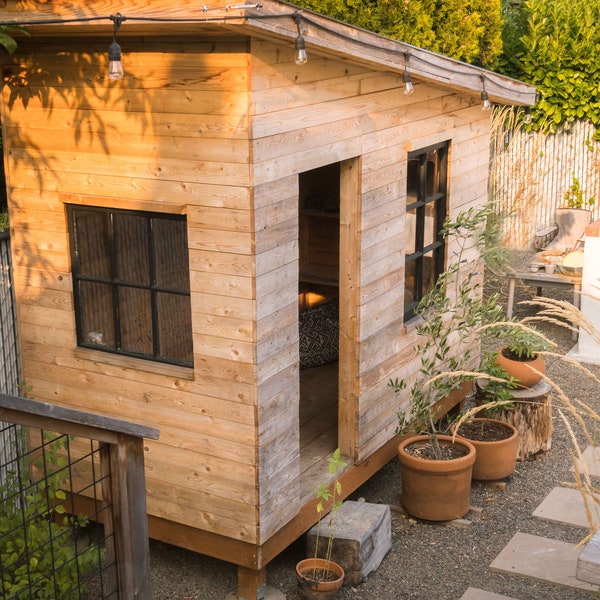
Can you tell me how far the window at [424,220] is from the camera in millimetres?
6773

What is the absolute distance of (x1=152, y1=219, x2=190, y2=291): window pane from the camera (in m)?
5.11

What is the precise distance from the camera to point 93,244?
5.43 m

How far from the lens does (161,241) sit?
5.18 meters

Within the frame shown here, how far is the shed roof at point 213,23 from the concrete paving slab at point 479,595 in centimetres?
308

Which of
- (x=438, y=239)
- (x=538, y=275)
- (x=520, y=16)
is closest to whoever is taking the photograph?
(x=438, y=239)

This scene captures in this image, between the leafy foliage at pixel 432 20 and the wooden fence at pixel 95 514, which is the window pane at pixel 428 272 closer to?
the wooden fence at pixel 95 514

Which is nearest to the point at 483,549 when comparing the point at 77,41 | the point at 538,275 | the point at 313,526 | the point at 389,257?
the point at 313,526

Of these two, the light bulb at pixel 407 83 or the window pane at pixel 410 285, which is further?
the window pane at pixel 410 285

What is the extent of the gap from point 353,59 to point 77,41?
1511 millimetres

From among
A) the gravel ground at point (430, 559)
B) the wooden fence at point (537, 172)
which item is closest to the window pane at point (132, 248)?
the gravel ground at point (430, 559)

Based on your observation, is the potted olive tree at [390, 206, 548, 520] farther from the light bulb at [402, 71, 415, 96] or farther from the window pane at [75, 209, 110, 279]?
the window pane at [75, 209, 110, 279]

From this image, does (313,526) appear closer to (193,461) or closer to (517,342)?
(193,461)

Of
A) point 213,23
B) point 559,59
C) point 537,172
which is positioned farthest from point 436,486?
point 537,172

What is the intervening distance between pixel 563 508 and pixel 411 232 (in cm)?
219
